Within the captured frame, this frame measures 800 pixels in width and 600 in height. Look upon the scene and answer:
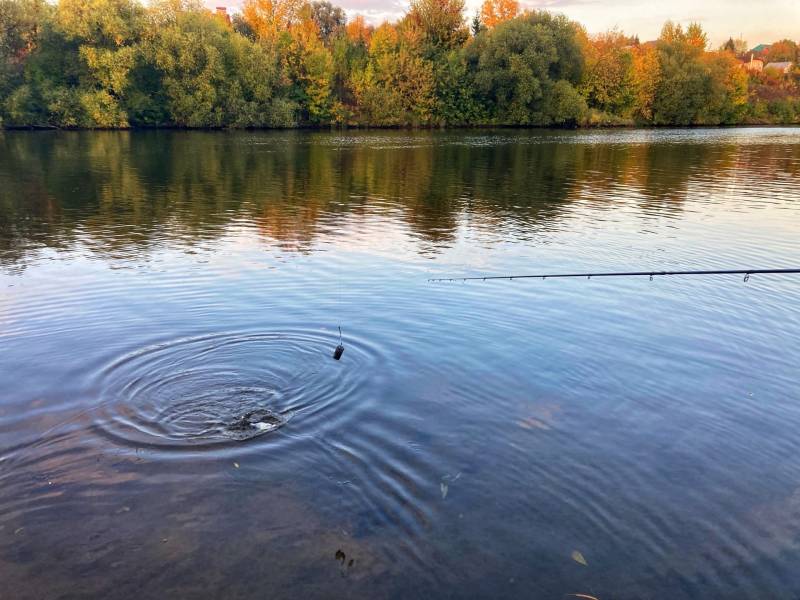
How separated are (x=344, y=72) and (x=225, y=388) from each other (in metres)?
94.4

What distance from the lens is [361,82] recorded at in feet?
307

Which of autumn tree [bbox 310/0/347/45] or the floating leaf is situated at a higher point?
autumn tree [bbox 310/0/347/45]

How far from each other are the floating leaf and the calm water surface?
35mm

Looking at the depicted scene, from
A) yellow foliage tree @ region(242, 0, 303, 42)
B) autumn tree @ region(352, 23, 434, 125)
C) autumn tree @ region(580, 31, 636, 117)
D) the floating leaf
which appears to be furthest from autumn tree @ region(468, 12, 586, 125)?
the floating leaf

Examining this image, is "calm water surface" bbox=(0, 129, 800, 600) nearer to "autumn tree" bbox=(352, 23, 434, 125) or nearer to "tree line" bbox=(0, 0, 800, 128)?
"tree line" bbox=(0, 0, 800, 128)

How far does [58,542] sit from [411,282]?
406 inches

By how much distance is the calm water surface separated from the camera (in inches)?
234

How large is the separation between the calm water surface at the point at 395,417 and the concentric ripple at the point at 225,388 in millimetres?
52

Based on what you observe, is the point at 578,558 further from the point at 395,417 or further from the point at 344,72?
the point at 344,72

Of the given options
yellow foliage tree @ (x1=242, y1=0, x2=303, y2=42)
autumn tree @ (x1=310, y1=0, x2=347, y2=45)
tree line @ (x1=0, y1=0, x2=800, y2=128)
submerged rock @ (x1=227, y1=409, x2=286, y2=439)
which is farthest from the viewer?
autumn tree @ (x1=310, y1=0, x2=347, y2=45)

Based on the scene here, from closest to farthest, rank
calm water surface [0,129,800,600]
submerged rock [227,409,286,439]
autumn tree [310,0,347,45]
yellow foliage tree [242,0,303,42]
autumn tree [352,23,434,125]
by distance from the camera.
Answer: calm water surface [0,129,800,600] → submerged rock [227,409,286,439] → autumn tree [352,23,434,125] → yellow foliage tree [242,0,303,42] → autumn tree [310,0,347,45]

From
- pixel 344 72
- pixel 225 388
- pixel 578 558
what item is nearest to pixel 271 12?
pixel 344 72

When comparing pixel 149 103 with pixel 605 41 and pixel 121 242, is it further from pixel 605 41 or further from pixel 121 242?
pixel 605 41

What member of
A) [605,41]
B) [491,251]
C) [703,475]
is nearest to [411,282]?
[491,251]
